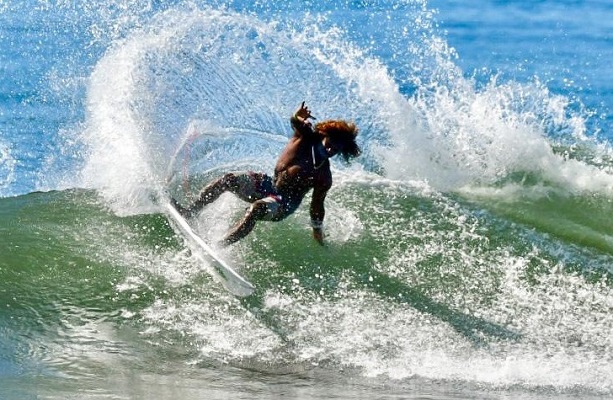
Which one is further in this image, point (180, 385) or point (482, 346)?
point (482, 346)

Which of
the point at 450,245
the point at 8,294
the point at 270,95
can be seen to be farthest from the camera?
the point at 270,95

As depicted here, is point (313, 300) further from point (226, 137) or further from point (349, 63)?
point (349, 63)

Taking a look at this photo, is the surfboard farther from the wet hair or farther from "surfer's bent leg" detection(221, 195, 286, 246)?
the wet hair

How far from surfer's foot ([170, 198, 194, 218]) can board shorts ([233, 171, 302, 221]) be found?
1.64ft

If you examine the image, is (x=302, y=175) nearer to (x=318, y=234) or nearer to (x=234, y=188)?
(x=318, y=234)

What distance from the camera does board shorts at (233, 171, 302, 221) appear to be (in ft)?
26.1

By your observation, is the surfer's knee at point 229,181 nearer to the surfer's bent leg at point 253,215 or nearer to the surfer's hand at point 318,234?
the surfer's bent leg at point 253,215

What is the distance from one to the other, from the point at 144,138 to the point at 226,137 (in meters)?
0.87

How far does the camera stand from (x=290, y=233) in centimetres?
865

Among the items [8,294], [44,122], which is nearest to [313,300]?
[8,294]

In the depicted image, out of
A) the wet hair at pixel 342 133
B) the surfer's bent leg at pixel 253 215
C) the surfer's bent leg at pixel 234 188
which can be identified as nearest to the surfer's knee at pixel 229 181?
the surfer's bent leg at pixel 234 188

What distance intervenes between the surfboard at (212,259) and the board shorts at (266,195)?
0.56 metres

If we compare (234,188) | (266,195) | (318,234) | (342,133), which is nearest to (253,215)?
(266,195)

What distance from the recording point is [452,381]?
6551 millimetres
